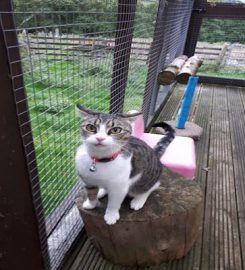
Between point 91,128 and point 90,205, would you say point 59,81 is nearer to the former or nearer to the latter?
point 91,128

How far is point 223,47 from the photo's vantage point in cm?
494

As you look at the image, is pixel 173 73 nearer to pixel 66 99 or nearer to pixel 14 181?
pixel 66 99

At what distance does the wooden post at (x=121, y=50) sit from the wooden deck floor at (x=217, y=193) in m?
0.90

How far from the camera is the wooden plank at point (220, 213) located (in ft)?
5.60

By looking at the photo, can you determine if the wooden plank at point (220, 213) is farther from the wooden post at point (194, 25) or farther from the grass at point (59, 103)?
the wooden post at point (194, 25)

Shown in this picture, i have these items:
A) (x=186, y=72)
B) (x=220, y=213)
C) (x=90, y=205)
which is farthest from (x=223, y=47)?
(x=90, y=205)

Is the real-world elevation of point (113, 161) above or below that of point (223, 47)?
above

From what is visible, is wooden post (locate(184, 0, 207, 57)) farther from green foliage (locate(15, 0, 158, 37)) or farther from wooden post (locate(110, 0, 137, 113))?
green foliage (locate(15, 0, 158, 37))

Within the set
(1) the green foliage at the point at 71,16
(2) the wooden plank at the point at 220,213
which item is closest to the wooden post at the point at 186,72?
(2) the wooden plank at the point at 220,213

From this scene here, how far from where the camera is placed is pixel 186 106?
310 centimetres

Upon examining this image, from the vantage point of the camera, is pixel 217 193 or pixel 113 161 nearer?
pixel 113 161

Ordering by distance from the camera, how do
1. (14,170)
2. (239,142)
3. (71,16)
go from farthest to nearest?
(239,142) → (71,16) → (14,170)

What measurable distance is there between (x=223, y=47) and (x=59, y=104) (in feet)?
14.0

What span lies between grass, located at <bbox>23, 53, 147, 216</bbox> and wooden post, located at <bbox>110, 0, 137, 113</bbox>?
62 millimetres
